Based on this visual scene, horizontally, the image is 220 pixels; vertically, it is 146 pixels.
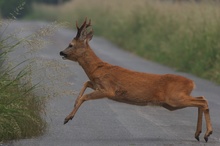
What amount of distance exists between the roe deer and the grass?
3.66 m

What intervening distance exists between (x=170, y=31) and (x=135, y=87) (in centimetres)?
1810

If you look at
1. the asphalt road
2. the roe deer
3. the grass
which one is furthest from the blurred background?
the asphalt road

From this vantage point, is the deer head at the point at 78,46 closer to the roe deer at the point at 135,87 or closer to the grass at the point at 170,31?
the roe deer at the point at 135,87

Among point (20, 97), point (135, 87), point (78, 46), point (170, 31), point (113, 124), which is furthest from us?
point (170, 31)

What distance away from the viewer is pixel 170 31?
30.0 meters

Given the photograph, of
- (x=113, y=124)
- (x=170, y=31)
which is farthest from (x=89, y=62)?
(x=170, y=31)

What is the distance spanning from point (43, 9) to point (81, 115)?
213 feet

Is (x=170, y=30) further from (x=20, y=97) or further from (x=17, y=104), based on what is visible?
(x=17, y=104)

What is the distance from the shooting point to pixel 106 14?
45062 mm

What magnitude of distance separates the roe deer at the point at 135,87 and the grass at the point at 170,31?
12.0 feet

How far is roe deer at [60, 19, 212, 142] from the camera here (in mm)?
11984

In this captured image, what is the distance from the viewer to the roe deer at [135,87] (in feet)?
39.3

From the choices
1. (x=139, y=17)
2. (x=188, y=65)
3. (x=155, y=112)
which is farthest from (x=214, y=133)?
(x=139, y=17)

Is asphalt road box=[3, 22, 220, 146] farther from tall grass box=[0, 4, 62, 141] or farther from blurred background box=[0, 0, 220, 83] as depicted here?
blurred background box=[0, 0, 220, 83]
